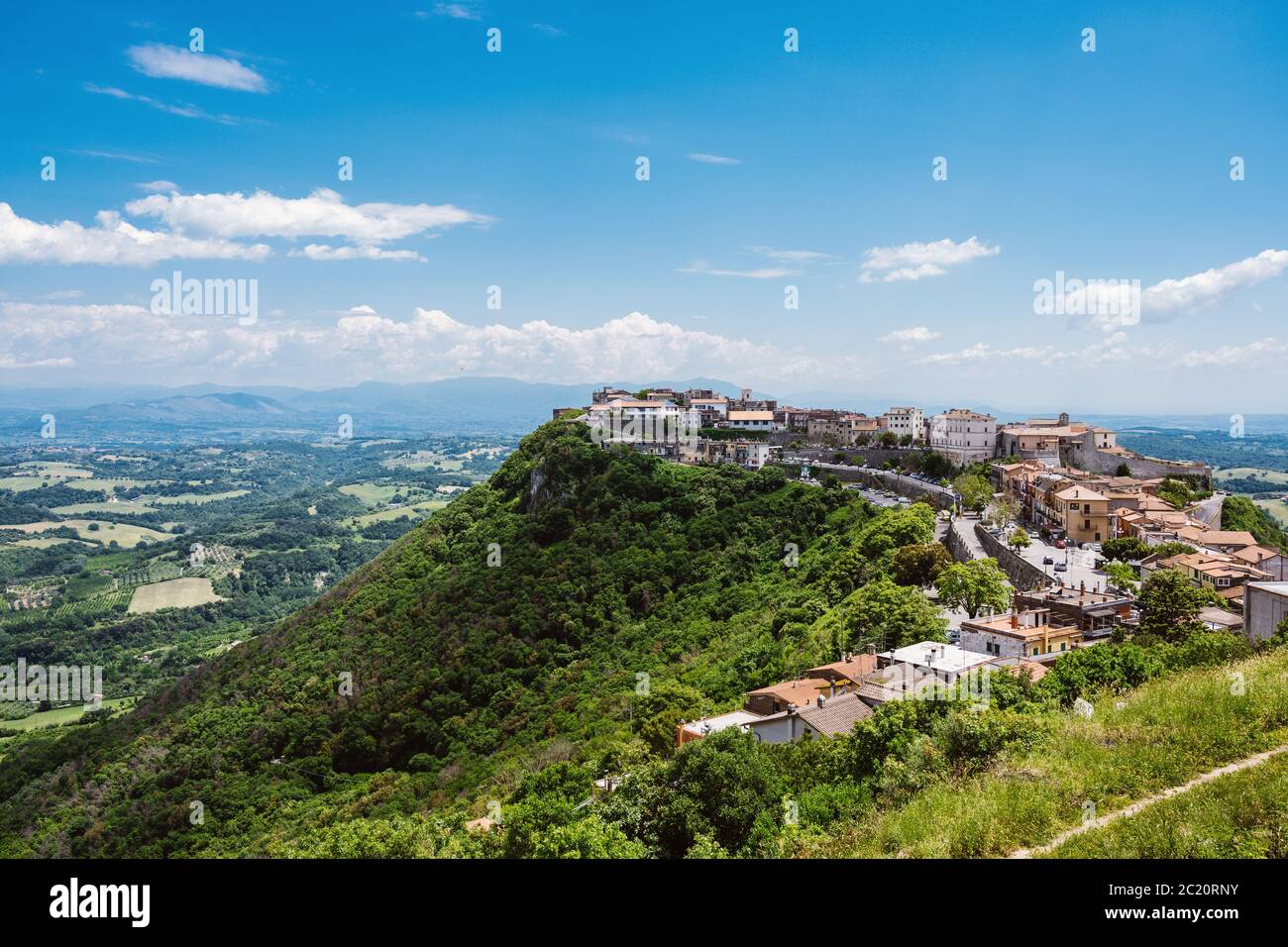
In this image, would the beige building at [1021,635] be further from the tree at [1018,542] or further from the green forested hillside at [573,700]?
the tree at [1018,542]

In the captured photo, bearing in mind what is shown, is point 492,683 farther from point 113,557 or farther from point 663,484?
point 113,557

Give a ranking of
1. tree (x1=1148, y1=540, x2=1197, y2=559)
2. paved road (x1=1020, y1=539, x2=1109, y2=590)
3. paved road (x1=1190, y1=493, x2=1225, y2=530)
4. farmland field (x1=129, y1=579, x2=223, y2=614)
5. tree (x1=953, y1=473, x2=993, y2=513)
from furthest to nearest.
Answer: farmland field (x1=129, y1=579, x2=223, y2=614), tree (x1=953, y1=473, x2=993, y2=513), paved road (x1=1190, y1=493, x2=1225, y2=530), tree (x1=1148, y1=540, x2=1197, y2=559), paved road (x1=1020, y1=539, x2=1109, y2=590)

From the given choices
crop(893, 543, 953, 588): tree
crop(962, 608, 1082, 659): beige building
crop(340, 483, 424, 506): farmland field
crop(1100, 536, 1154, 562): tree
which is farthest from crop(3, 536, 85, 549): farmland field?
crop(962, 608, 1082, 659): beige building

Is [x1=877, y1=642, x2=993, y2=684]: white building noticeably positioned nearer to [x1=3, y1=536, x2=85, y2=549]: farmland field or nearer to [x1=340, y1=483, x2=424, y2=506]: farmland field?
[x1=3, y1=536, x2=85, y2=549]: farmland field

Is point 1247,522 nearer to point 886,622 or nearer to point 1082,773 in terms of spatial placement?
point 886,622

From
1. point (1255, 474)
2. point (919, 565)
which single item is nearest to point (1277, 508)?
point (1255, 474)
